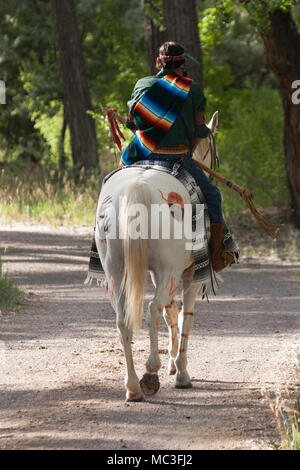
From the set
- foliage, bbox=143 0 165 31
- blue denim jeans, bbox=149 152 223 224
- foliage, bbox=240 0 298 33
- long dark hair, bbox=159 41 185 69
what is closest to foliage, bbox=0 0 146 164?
foliage, bbox=143 0 165 31

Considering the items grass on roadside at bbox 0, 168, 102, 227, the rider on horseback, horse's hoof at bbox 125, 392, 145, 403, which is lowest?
grass on roadside at bbox 0, 168, 102, 227

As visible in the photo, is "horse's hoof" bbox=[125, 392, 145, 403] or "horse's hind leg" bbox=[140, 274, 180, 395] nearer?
"horse's hind leg" bbox=[140, 274, 180, 395]

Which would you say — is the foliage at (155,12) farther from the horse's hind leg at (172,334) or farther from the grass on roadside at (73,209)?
the horse's hind leg at (172,334)

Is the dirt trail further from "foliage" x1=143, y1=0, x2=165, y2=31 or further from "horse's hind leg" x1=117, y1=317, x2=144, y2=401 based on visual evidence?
"foliage" x1=143, y1=0, x2=165, y2=31

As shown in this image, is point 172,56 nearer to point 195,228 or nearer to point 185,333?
point 195,228

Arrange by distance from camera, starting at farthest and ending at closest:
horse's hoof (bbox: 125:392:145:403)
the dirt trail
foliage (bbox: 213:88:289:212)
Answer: foliage (bbox: 213:88:289:212) → horse's hoof (bbox: 125:392:145:403) → the dirt trail

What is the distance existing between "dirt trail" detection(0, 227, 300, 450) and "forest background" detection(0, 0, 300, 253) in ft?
7.78

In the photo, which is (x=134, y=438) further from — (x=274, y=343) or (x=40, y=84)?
(x=40, y=84)

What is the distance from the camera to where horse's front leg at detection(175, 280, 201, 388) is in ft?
20.9

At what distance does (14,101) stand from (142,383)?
842 inches

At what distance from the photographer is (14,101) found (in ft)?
86.3

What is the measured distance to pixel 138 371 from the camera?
680cm

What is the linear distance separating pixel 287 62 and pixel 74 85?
348 inches

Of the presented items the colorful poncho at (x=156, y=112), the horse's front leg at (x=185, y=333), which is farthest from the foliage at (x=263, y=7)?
the horse's front leg at (x=185, y=333)
